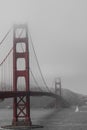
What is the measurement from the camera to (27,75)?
5081 centimetres

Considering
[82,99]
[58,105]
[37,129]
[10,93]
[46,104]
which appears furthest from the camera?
[82,99]

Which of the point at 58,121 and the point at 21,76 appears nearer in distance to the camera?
the point at 21,76

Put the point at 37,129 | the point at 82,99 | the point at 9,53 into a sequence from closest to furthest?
the point at 37,129 → the point at 9,53 → the point at 82,99

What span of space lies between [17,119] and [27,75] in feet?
12.5

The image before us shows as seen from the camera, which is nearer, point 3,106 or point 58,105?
point 58,105

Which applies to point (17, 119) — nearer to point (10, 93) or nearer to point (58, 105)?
point (10, 93)

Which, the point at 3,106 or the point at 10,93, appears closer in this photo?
the point at 10,93

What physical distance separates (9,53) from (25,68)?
2802mm

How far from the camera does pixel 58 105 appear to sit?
136375mm

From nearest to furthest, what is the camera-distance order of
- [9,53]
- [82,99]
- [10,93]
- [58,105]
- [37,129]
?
[10,93] < [37,129] < [9,53] < [58,105] < [82,99]

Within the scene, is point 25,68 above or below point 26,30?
below

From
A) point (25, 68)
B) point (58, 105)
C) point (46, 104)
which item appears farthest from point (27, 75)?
point (46, 104)

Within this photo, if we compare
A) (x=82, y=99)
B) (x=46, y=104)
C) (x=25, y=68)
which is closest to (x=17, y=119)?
(x=25, y=68)

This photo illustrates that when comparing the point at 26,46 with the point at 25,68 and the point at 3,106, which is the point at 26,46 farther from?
the point at 3,106
